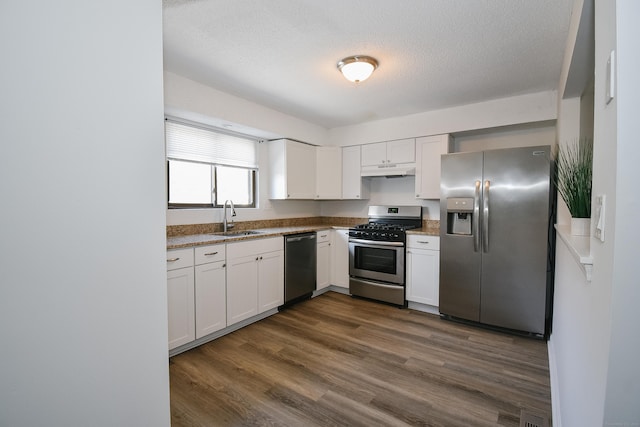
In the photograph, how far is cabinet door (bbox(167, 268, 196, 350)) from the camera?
242 cm

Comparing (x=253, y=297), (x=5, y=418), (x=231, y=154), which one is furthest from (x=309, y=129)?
(x=5, y=418)

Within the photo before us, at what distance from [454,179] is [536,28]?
1506 millimetres

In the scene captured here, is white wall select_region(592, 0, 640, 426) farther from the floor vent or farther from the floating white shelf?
the floor vent

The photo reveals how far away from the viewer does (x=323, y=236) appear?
4.14m

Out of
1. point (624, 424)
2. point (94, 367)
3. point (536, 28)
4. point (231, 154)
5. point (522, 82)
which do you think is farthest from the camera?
point (231, 154)

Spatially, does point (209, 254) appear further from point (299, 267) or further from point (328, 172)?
point (328, 172)

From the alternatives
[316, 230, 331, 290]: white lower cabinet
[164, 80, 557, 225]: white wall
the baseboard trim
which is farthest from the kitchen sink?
the baseboard trim

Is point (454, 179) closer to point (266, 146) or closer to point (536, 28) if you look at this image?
point (536, 28)

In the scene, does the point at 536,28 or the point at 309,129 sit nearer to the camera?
the point at 536,28

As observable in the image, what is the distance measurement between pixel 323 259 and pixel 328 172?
1325 millimetres

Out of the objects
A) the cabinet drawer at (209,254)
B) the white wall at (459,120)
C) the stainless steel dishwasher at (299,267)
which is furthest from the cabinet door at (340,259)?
the cabinet drawer at (209,254)

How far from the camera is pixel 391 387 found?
2.07m

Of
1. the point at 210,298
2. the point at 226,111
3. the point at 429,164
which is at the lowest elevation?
the point at 210,298

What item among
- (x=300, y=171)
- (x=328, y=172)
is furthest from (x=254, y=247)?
(x=328, y=172)
